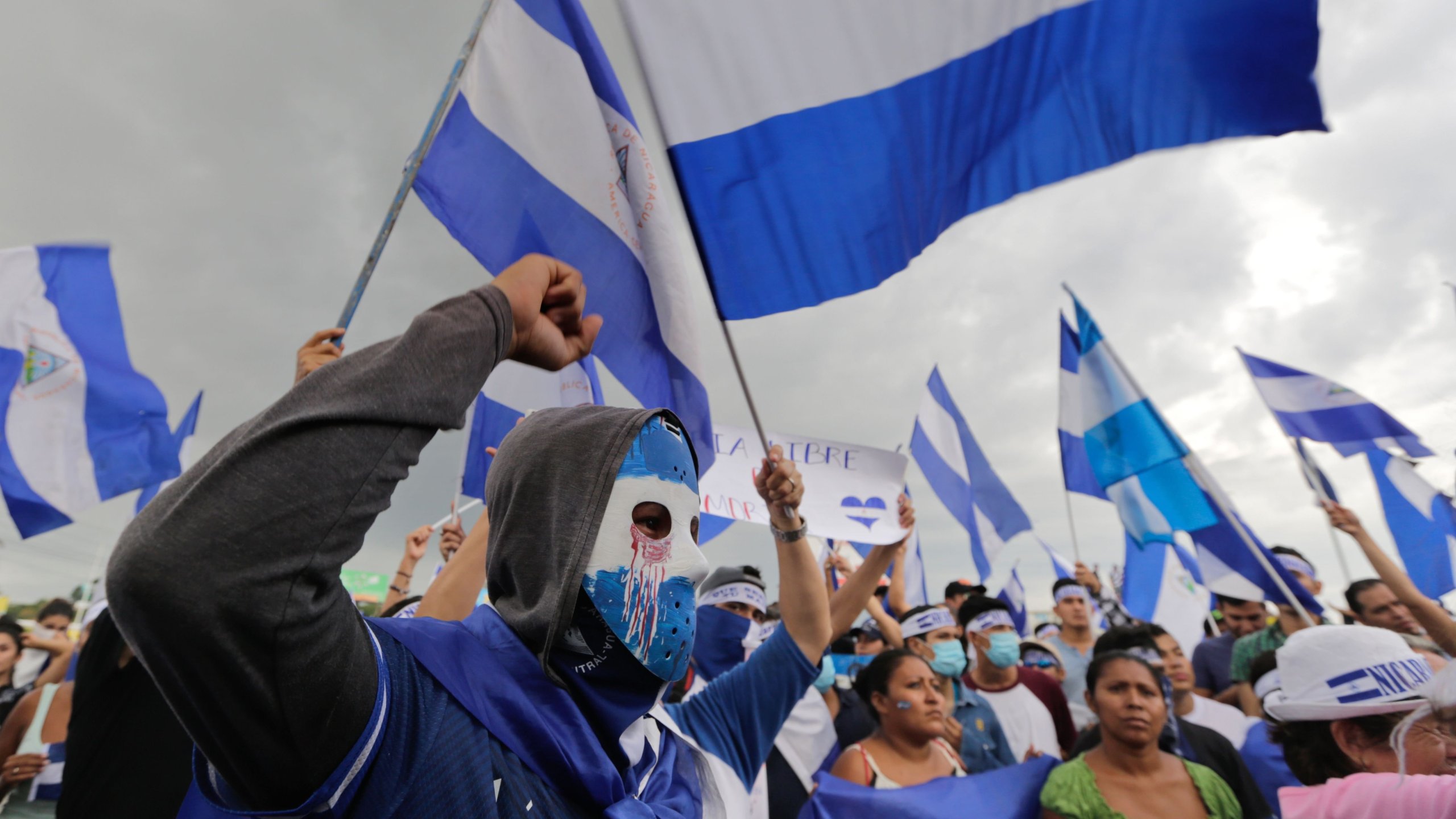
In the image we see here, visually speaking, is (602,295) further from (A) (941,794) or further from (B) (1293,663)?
(B) (1293,663)

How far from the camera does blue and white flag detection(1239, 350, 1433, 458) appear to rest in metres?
7.27

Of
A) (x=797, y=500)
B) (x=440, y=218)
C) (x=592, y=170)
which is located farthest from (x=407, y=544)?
(x=797, y=500)

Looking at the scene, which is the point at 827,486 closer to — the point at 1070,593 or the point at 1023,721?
the point at 1023,721

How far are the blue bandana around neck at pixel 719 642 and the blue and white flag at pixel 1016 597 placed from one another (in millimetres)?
6974

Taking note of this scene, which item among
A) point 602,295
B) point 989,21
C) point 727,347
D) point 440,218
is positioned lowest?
point 727,347

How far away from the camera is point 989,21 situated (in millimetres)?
3188

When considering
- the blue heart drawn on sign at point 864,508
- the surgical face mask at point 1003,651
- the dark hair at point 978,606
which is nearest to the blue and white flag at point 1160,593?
the dark hair at point 978,606

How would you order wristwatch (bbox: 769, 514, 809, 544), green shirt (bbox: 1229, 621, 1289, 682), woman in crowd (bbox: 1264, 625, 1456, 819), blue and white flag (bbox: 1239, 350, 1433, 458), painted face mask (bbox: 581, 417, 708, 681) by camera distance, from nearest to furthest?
painted face mask (bbox: 581, 417, 708, 681), woman in crowd (bbox: 1264, 625, 1456, 819), wristwatch (bbox: 769, 514, 809, 544), green shirt (bbox: 1229, 621, 1289, 682), blue and white flag (bbox: 1239, 350, 1433, 458)

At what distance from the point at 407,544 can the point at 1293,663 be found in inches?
180

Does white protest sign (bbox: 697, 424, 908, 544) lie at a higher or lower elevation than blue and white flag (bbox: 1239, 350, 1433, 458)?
lower

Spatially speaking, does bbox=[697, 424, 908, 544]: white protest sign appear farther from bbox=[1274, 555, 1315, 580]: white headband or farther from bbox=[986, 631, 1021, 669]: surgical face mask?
bbox=[1274, 555, 1315, 580]: white headband

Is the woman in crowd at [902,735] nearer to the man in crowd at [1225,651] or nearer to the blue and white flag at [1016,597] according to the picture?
the man in crowd at [1225,651]

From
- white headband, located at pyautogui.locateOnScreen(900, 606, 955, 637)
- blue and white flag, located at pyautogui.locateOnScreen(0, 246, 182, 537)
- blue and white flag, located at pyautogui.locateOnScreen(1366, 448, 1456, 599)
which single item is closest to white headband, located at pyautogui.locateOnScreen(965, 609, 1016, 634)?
white headband, located at pyautogui.locateOnScreen(900, 606, 955, 637)

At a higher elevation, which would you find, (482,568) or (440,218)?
(440,218)
